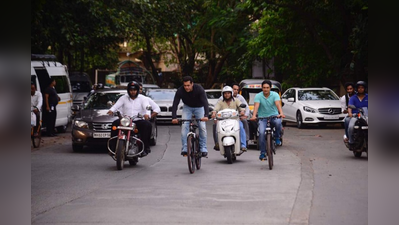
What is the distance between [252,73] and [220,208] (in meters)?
32.0

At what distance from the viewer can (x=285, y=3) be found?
1064 inches

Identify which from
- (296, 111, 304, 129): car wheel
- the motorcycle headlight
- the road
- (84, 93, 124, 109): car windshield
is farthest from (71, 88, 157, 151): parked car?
(296, 111, 304, 129): car wheel

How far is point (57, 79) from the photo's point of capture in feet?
75.2

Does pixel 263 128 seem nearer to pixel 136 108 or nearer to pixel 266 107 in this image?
pixel 266 107

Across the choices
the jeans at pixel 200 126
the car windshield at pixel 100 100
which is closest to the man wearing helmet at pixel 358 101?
the jeans at pixel 200 126

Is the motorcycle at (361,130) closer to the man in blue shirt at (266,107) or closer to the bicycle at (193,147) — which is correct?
the man in blue shirt at (266,107)

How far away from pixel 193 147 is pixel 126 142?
4.58ft

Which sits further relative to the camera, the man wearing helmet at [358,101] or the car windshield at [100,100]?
the car windshield at [100,100]

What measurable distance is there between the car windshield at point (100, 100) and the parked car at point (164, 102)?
9.23m

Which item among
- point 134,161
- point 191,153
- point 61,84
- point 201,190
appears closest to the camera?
point 201,190

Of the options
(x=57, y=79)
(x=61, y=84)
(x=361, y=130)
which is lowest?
(x=361, y=130)

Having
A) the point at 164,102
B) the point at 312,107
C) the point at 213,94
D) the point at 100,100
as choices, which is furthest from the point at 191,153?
the point at 213,94

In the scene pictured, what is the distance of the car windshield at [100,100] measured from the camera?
56.4 feet

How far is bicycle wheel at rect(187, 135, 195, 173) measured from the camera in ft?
38.1
